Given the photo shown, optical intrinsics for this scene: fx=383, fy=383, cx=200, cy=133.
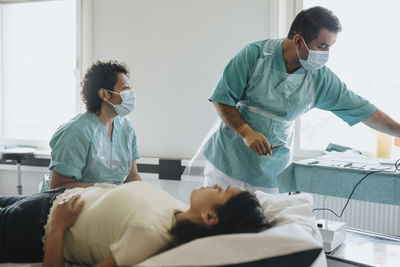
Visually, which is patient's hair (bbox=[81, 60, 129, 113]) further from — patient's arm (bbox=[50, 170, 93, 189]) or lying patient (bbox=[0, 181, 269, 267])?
lying patient (bbox=[0, 181, 269, 267])

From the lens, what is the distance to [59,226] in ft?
3.88

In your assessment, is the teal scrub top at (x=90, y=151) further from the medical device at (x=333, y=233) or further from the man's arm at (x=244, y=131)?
the medical device at (x=333, y=233)

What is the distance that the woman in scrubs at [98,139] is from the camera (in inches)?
67.3

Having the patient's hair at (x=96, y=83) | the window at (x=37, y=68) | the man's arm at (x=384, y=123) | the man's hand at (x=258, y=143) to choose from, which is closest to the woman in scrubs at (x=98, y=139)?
the patient's hair at (x=96, y=83)

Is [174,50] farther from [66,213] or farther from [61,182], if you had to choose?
[66,213]

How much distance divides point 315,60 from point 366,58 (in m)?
1.14

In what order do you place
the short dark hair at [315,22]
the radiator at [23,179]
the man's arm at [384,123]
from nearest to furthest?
the short dark hair at [315,22] → the man's arm at [384,123] → the radiator at [23,179]

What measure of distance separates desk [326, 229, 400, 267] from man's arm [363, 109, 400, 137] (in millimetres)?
486

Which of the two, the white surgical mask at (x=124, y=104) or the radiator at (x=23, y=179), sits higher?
the white surgical mask at (x=124, y=104)

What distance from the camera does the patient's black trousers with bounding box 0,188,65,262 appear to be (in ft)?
4.20

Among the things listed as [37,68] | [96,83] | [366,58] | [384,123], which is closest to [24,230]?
[96,83]

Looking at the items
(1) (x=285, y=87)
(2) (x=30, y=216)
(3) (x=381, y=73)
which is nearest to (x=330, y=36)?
(1) (x=285, y=87)

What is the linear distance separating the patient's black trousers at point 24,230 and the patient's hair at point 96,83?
0.67 meters

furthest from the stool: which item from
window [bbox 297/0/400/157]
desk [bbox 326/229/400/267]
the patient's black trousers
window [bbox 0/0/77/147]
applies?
desk [bbox 326/229/400/267]
